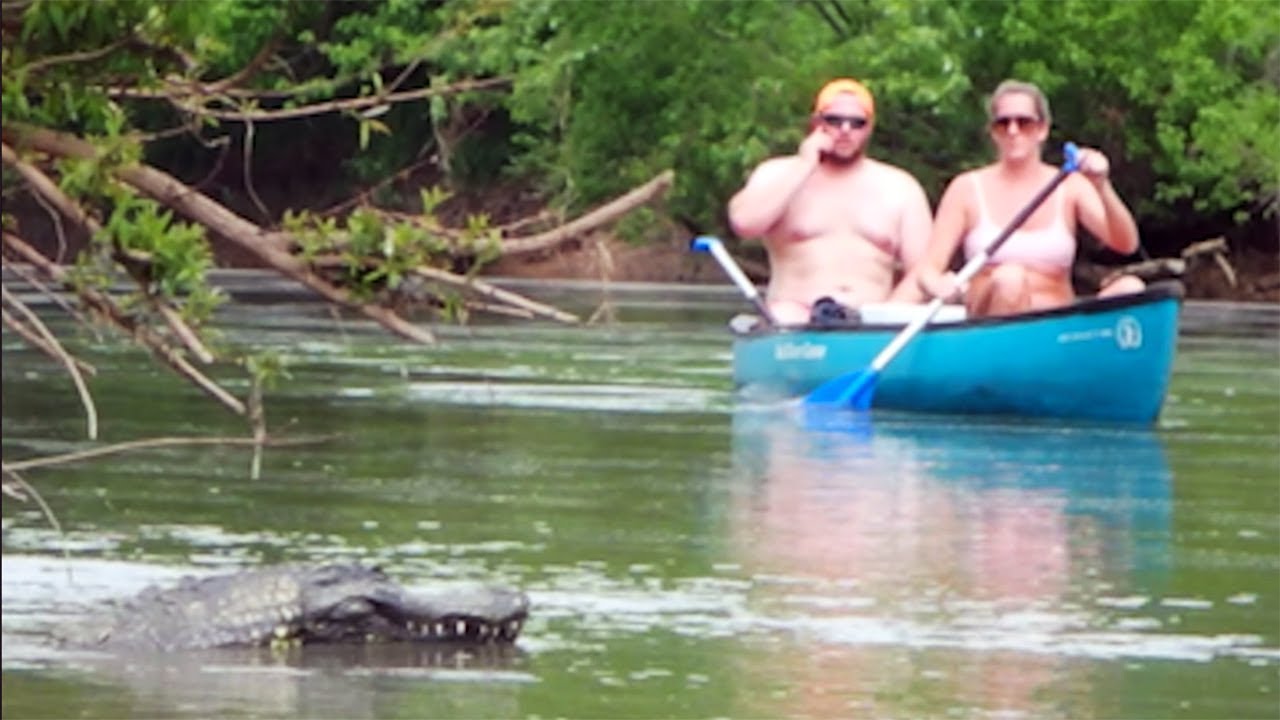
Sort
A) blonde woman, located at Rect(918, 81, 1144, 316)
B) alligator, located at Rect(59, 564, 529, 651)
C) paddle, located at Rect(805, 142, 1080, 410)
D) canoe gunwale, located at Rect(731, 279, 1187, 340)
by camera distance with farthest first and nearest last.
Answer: blonde woman, located at Rect(918, 81, 1144, 316) → paddle, located at Rect(805, 142, 1080, 410) → canoe gunwale, located at Rect(731, 279, 1187, 340) → alligator, located at Rect(59, 564, 529, 651)

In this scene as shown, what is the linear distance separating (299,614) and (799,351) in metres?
9.93

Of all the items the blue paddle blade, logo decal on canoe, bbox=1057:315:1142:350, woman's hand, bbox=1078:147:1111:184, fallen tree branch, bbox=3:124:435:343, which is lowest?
the blue paddle blade

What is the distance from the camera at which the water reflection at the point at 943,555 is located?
30.8ft

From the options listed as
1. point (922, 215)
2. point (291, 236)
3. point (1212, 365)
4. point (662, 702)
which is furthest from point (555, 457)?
point (291, 236)

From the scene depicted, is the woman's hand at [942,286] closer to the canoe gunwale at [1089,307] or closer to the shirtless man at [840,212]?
the canoe gunwale at [1089,307]

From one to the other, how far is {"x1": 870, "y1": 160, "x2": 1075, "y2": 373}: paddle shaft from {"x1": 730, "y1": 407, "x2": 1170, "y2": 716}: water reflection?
0.55 meters

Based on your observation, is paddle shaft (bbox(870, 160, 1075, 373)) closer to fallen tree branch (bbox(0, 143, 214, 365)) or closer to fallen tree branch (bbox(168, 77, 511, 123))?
fallen tree branch (bbox(168, 77, 511, 123))

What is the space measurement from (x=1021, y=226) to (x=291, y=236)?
14.0m

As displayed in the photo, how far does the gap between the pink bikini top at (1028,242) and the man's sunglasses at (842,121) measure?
688 millimetres

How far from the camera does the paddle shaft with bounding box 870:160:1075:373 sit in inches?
721

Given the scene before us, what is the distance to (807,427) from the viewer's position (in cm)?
1833

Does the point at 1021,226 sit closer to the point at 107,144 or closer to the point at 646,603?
the point at 646,603

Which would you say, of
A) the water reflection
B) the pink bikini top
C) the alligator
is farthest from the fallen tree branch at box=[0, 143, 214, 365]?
the pink bikini top

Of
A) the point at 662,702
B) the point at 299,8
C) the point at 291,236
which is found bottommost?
the point at 662,702
